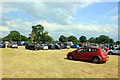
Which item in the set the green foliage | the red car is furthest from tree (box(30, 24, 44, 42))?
the red car

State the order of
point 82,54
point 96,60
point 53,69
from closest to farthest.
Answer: point 53,69, point 96,60, point 82,54

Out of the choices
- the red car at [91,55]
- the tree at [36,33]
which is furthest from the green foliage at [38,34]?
the red car at [91,55]

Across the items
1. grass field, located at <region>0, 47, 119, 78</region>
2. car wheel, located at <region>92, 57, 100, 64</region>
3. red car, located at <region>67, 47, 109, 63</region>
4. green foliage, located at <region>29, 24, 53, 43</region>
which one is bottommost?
grass field, located at <region>0, 47, 119, 78</region>

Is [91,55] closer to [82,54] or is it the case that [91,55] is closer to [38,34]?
[82,54]

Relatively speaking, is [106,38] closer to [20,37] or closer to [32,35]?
[32,35]

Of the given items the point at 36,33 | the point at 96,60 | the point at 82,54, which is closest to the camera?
the point at 96,60

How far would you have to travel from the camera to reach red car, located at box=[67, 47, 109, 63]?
782 inches

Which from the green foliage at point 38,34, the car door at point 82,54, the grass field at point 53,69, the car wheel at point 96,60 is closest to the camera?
the grass field at point 53,69

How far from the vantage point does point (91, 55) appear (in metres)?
20.4

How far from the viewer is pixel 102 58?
19.7 meters

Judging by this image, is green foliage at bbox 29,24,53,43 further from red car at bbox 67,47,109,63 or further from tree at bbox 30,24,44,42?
red car at bbox 67,47,109,63

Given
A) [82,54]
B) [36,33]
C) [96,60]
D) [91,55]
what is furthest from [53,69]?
[36,33]

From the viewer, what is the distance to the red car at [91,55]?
1986cm

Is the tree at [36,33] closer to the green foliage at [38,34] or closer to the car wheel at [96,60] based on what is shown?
the green foliage at [38,34]
